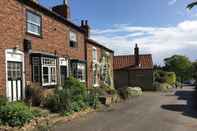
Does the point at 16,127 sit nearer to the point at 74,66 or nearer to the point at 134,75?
the point at 74,66

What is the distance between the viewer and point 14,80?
17.9m

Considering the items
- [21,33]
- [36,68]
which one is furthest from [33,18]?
[36,68]

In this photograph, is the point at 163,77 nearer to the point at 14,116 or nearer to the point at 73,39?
the point at 73,39

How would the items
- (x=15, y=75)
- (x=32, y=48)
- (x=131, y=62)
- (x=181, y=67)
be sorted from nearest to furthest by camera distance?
(x=15, y=75) < (x=32, y=48) < (x=131, y=62) < (x=181, y=67)

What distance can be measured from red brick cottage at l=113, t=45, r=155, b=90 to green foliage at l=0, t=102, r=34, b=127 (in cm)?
3518

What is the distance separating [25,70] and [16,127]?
7013 mm

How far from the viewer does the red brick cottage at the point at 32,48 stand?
56.5 feet

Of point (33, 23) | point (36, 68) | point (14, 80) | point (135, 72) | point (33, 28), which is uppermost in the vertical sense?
point (33, 23)

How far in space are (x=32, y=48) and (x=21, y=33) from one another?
1.58 meters

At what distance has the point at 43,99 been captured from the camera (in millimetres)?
18094

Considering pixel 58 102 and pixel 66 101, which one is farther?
pixel 66 101

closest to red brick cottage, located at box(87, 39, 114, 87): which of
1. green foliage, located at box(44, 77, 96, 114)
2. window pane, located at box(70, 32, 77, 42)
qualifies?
window pane, located at box(70, 32, 77, 42)

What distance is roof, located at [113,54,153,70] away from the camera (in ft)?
164

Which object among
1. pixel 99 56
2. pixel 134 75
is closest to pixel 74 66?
pixel 99 56
